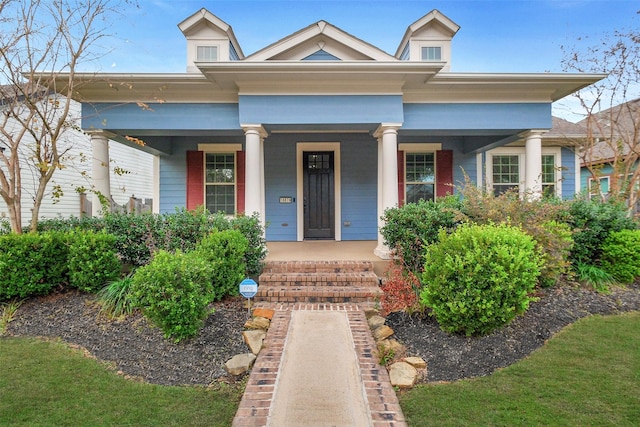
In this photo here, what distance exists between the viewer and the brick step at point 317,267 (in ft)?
16.3

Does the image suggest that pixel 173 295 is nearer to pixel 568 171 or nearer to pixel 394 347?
pixel 394 347

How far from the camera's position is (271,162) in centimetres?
802

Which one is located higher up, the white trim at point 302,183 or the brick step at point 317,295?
the white trim at point 302,183

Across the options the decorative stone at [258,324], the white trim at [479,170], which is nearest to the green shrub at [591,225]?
the white trim at [479,170]

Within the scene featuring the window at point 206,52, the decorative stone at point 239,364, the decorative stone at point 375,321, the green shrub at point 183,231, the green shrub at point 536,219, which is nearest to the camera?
the decorative stone at point 239,364

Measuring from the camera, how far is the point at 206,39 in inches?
307

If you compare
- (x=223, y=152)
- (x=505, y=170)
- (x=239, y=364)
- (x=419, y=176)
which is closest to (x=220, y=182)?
(x=223, y=152)

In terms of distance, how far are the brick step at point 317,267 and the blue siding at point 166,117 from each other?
2.96 m

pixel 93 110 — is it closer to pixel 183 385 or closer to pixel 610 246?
pixel 183 385

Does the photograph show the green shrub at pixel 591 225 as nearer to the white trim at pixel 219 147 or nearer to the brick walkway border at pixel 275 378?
the brick walkway border at pixel 275 378

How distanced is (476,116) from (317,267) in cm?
443

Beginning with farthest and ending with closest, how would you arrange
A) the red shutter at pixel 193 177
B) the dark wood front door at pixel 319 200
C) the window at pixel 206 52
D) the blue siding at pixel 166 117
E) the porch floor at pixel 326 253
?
the dark wood front door at pixel 319 200 → the red shutter at pixel 193 177 → the window at pixel 206 52 → the blue siding at pixel 166 117 → the porch floor at pixel 326 253

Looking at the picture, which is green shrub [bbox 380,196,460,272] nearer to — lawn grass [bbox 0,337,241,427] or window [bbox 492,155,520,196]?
lawn grass [bbox 0,337,241,427]

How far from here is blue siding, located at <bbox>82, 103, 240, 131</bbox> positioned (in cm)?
613
